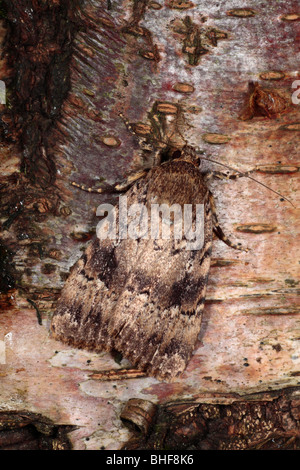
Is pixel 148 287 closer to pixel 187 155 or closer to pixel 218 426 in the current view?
pixel 187 155

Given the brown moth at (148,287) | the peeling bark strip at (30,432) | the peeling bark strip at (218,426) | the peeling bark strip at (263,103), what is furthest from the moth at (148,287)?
the peeling bark strip at (30,432)

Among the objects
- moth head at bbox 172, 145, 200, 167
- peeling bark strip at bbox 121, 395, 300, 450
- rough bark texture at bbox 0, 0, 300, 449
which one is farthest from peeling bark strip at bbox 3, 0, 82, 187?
peeling bark strip at bbox 121, 395, 300, 450

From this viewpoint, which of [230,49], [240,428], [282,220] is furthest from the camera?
[240,428]

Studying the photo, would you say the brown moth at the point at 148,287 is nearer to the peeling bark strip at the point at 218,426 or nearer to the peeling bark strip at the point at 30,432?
the peeling bark strip at the point at 218,426

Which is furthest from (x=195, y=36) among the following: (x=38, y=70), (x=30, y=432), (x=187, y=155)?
(x=30, y=432)

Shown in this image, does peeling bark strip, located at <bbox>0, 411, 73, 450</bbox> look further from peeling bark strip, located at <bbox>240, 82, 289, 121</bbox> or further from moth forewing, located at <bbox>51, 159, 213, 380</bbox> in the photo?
peeling bark strip, located at <bbox>240, 82, 289, 121</bbox>

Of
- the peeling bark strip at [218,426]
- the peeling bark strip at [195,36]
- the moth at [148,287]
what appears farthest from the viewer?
the peeling bark strip at [218,426]

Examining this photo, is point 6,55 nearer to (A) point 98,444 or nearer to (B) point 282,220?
(B) point 282,220

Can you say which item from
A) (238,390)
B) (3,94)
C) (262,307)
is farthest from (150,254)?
(3,94)
